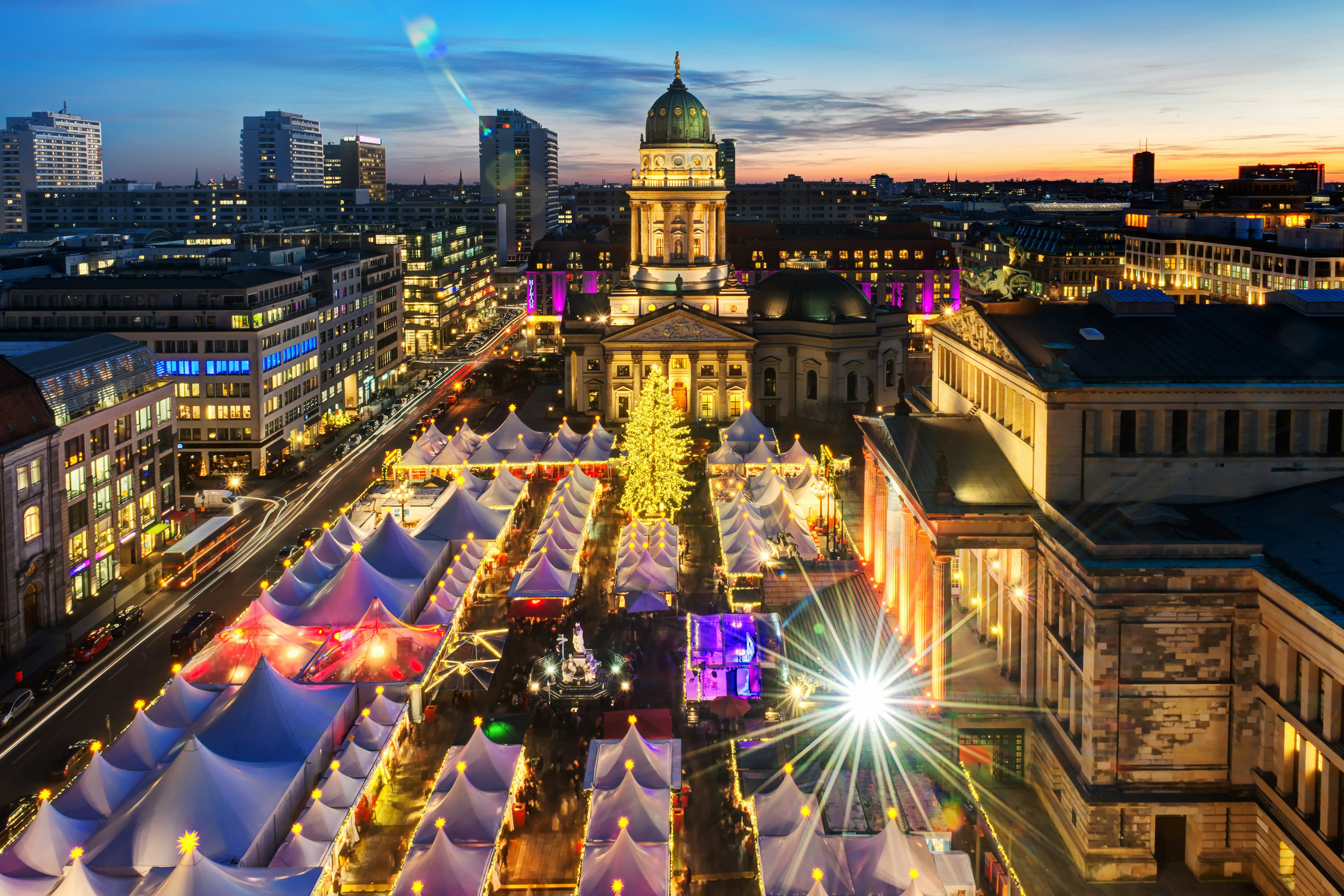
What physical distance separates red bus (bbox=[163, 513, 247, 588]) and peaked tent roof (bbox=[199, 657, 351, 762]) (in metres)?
30.4

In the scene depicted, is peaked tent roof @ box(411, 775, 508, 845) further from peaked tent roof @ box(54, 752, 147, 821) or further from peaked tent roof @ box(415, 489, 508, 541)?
peaked tent roof @ box(415, 489, 508, 541)

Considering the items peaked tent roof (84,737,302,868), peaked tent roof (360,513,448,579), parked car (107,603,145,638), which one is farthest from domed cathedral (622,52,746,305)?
peaked tent roof (84,737,302,868)

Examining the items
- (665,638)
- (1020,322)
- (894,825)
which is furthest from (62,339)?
(894,825)

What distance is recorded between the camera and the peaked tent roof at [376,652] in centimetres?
5262

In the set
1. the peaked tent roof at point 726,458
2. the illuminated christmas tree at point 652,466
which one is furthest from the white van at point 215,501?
the peaked tent roof at point 726,458

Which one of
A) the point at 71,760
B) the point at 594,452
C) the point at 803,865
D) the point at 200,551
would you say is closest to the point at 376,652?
the point at 71,760

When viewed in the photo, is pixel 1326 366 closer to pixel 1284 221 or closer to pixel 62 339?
pixel 62 339

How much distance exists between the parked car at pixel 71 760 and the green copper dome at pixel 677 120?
94.9 meters

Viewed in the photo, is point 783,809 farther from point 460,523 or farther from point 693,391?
point 693,391

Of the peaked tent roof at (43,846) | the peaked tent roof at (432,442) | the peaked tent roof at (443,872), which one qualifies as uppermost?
the peaked tent roof at (432,442)

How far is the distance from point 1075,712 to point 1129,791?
340cm

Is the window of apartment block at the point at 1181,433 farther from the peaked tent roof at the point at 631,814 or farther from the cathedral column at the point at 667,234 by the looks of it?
the cathedral column at the point at 667,234

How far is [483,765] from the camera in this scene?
43.5 m

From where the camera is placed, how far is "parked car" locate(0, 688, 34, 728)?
175ft
